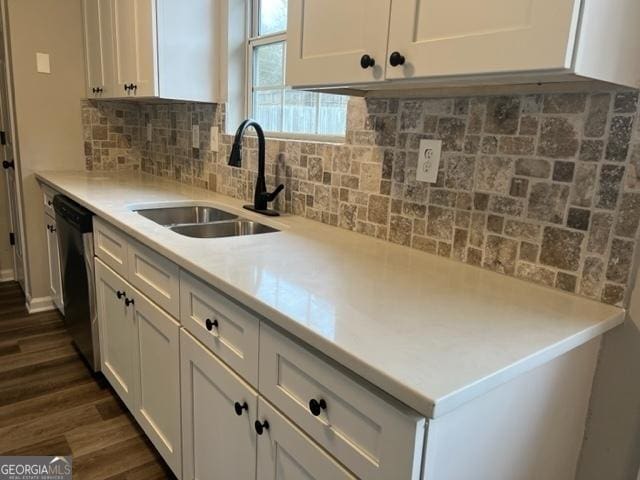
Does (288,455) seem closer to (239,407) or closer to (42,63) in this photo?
(239,407)

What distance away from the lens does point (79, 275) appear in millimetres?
2221

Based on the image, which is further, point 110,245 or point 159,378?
point 110,245

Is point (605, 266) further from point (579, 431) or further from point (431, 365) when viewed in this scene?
point (431, 365)

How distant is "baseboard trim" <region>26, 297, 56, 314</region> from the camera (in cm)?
308

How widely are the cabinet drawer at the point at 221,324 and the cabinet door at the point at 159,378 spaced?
129mm

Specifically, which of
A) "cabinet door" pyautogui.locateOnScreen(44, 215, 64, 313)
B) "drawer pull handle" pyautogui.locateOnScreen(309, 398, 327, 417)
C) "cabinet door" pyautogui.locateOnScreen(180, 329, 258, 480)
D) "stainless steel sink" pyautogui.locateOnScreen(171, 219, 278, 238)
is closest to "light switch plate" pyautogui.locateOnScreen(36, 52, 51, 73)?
"cabinet door" pyautogui.locateOnScreen(44, 215, 64, 313)

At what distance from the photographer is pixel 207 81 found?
8.03 ft

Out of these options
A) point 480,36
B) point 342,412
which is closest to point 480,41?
point 480,36

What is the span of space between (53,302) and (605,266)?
10.6 ft

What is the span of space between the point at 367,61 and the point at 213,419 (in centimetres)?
101

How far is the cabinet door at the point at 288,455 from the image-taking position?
2.83ft

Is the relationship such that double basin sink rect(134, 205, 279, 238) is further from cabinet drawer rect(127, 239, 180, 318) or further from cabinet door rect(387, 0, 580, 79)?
cabinet door rect(387, 0, 580, 79)

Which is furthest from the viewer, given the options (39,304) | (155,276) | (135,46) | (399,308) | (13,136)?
(39,304)

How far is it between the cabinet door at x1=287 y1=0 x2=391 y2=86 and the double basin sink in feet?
2.17
